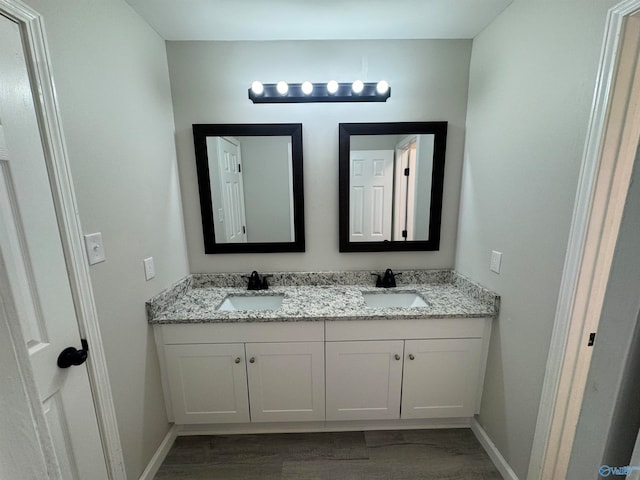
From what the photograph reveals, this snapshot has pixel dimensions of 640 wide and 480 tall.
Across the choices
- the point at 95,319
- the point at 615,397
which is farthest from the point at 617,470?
the point at 95,319

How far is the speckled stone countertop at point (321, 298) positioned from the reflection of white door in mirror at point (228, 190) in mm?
324

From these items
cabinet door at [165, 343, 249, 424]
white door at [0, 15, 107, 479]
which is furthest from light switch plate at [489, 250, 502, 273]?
white door at [0, 15, 107, 479]

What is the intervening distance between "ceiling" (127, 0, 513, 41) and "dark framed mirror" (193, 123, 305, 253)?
0.51 meters

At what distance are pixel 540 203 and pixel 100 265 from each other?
6.43 feet

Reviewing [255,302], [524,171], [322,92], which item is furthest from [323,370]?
[322,92]

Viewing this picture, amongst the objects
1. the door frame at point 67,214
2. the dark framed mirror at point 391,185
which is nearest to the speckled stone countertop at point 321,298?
the dark framed mirror at point 391,185

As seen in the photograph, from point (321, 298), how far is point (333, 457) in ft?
3.01

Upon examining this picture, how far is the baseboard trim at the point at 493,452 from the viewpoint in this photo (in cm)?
137

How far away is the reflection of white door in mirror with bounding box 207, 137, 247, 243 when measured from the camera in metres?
1.74

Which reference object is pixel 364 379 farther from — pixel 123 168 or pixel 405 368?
pixel 123 168

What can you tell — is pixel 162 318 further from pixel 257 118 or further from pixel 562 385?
pixel 562 385

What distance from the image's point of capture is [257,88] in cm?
151

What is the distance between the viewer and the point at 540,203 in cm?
117

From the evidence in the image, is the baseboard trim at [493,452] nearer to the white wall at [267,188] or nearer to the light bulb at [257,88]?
the white wall at [267,188]
